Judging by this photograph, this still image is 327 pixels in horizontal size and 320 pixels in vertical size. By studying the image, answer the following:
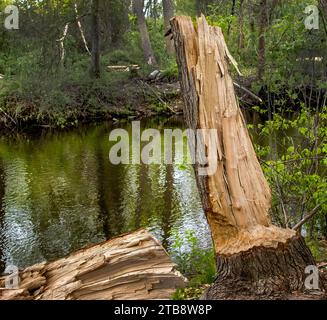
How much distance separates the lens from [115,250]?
5.36 metres

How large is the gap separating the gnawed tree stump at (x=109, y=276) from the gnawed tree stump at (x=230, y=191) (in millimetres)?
1210

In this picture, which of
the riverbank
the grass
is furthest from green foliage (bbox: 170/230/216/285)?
the riverbank

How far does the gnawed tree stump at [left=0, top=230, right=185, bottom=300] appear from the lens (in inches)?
199

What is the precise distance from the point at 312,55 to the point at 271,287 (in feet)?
15.6

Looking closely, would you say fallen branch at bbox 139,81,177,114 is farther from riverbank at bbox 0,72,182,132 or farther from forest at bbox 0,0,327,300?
forest at bbox 0,0,327,300

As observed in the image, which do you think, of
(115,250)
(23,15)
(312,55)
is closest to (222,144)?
(115,250)

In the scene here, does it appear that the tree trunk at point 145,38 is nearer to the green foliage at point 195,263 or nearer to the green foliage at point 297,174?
the green foliage at point 195,263

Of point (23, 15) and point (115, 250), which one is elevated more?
point (23, 15)

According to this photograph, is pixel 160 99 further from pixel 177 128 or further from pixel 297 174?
pixel 297 174

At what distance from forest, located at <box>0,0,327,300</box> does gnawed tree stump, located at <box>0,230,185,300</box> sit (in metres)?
0.35

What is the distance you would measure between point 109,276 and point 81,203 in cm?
591

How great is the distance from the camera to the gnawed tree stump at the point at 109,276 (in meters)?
5.05

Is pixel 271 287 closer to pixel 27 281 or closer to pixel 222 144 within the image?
pixel 222 144

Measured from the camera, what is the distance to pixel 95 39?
23438mm
